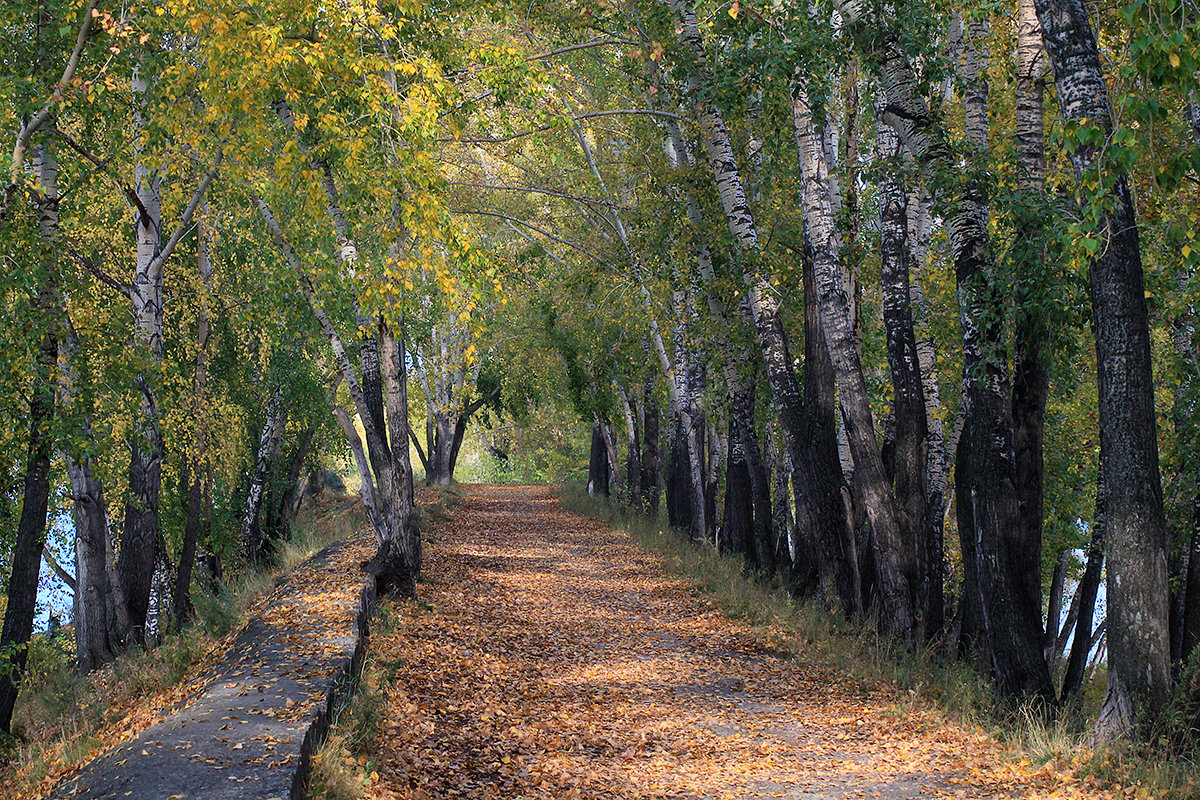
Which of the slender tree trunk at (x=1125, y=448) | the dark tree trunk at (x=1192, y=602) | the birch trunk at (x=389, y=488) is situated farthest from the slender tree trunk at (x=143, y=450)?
the dark tree trunk at (x=1192, y=602)

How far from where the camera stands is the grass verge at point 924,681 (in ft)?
20.0

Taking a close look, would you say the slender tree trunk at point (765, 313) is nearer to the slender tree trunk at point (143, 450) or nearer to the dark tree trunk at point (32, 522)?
the slender tree trunk at point (143, 450)

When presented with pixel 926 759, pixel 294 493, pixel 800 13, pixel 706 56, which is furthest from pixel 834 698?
pixel 294 493

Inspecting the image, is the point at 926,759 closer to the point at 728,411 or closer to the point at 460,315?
the point at 460,315

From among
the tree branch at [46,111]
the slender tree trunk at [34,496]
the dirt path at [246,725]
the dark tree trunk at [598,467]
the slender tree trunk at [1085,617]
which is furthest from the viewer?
the dark tree trunk at [598,467]

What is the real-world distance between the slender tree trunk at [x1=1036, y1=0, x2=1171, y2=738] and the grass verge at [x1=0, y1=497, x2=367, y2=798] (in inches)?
265

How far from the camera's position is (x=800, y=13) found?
995cm

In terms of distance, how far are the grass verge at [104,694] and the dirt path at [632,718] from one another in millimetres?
1866

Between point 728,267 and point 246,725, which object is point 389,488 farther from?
point 246,725

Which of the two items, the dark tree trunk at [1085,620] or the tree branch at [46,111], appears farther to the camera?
the dark tree trunk at [1085,620]

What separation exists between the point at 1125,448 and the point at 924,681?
3.45 m

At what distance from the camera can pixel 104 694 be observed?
33.1 ft

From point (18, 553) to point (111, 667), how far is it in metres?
2.25

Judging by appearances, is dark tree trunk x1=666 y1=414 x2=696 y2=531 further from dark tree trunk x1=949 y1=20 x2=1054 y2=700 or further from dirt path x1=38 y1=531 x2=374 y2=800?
dirt path x1=38 y1=531 x2=374 y2=800
